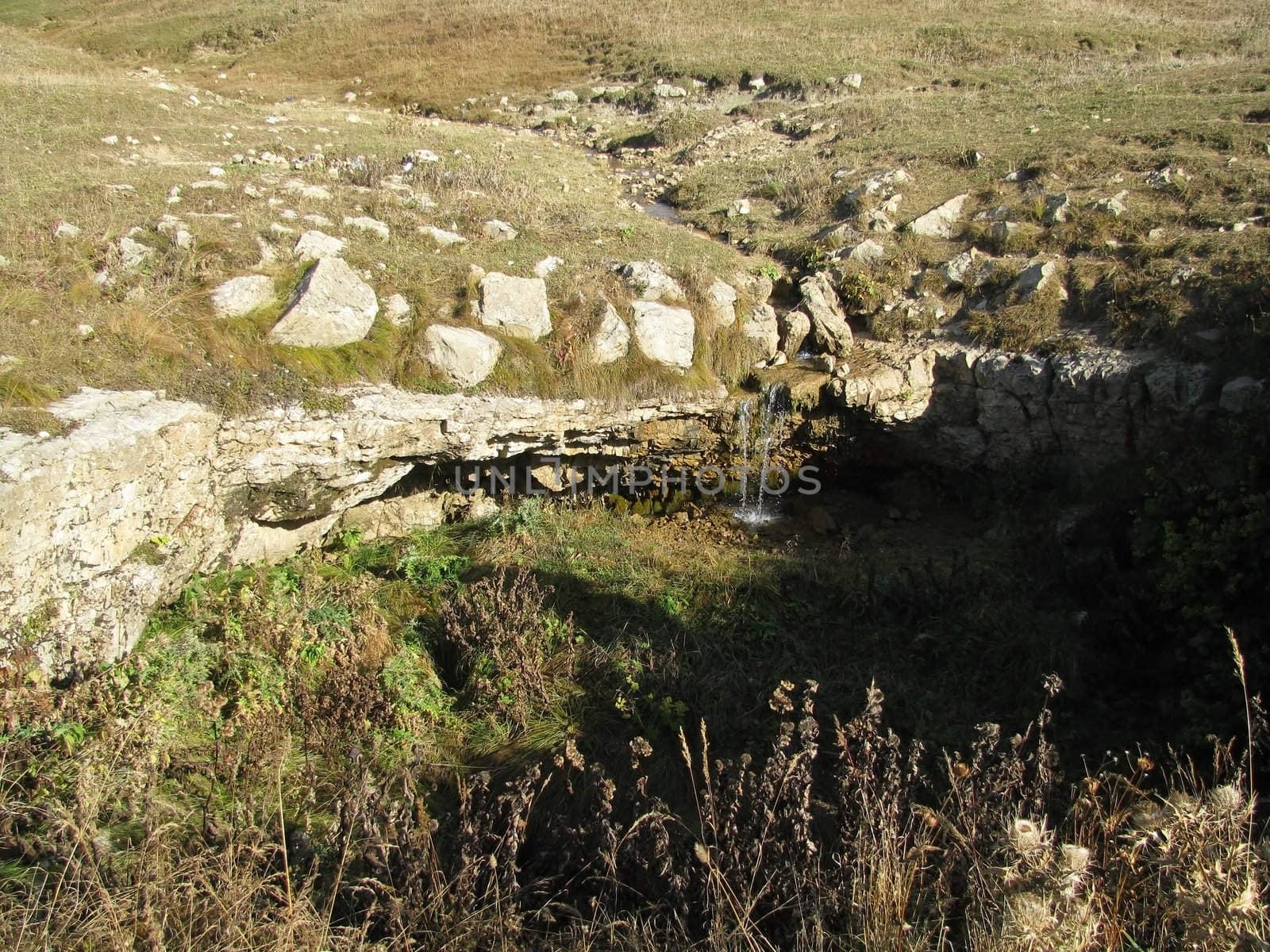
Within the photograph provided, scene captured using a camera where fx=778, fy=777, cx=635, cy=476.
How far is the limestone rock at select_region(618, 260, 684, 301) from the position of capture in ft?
29.1

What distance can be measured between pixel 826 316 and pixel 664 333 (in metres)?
2.07

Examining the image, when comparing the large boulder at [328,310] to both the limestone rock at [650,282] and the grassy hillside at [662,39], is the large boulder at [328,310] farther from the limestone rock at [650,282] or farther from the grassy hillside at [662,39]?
the grassy hillside at [662,39]

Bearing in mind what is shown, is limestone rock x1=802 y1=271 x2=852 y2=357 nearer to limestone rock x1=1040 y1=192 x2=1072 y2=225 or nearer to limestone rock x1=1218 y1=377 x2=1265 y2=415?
limestone rock x1=1040 y1=192 x2=1072 y2=225

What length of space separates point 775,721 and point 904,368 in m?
4.78

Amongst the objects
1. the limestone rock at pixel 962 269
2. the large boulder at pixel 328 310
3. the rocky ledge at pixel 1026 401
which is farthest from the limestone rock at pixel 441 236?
the limestone rock at pixel 962 269

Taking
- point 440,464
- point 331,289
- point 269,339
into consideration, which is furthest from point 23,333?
point 440,464

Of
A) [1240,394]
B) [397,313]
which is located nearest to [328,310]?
[397,313]

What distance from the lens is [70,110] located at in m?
12.6

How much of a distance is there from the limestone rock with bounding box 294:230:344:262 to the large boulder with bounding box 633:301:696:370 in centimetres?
323

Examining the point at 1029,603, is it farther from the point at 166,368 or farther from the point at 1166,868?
the point at 166,368

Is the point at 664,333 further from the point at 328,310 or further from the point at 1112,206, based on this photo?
the point at 1112,206

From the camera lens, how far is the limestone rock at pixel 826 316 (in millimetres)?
9078

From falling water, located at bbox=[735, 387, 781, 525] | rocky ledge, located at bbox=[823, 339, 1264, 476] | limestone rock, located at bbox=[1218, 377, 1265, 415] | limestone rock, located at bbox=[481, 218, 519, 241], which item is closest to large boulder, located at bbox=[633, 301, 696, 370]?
falling water, located at bbox=[735, 387, 781, 525]

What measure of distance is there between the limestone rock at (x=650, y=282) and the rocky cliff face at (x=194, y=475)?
139 cm
